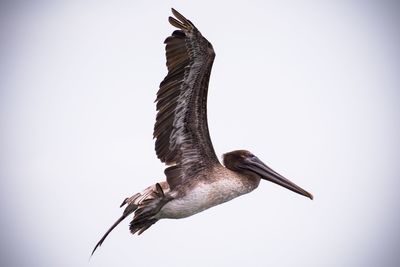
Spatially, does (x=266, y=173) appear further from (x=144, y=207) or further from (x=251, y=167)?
(x=144, y=207)

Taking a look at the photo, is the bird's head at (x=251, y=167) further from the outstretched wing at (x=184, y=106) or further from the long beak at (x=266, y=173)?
the outstretched wing at (x=184, y=106)

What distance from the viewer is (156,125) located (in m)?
11.7

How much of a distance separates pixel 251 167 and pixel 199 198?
1.34m

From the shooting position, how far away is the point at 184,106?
11.6m

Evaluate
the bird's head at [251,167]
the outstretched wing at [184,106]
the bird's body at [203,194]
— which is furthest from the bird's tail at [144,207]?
the bird's head at [251,167]

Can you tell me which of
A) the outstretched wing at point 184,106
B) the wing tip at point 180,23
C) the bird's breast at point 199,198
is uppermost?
the wing tip at point 180,23

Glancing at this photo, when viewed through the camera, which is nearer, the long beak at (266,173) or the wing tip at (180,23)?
the wing tip at (180,23)

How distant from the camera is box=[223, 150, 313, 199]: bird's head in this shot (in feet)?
41.0

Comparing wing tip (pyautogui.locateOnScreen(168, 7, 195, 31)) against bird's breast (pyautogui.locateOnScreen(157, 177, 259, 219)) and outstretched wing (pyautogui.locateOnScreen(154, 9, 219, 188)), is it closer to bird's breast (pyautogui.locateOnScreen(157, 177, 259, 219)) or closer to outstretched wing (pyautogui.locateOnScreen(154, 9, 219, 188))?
outstretched wing (pyautogui.locateOnScreen(154, 9, 219, 188))

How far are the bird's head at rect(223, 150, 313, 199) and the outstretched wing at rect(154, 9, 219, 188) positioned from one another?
0.69 m

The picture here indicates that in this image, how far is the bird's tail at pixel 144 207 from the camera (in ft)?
37.2
